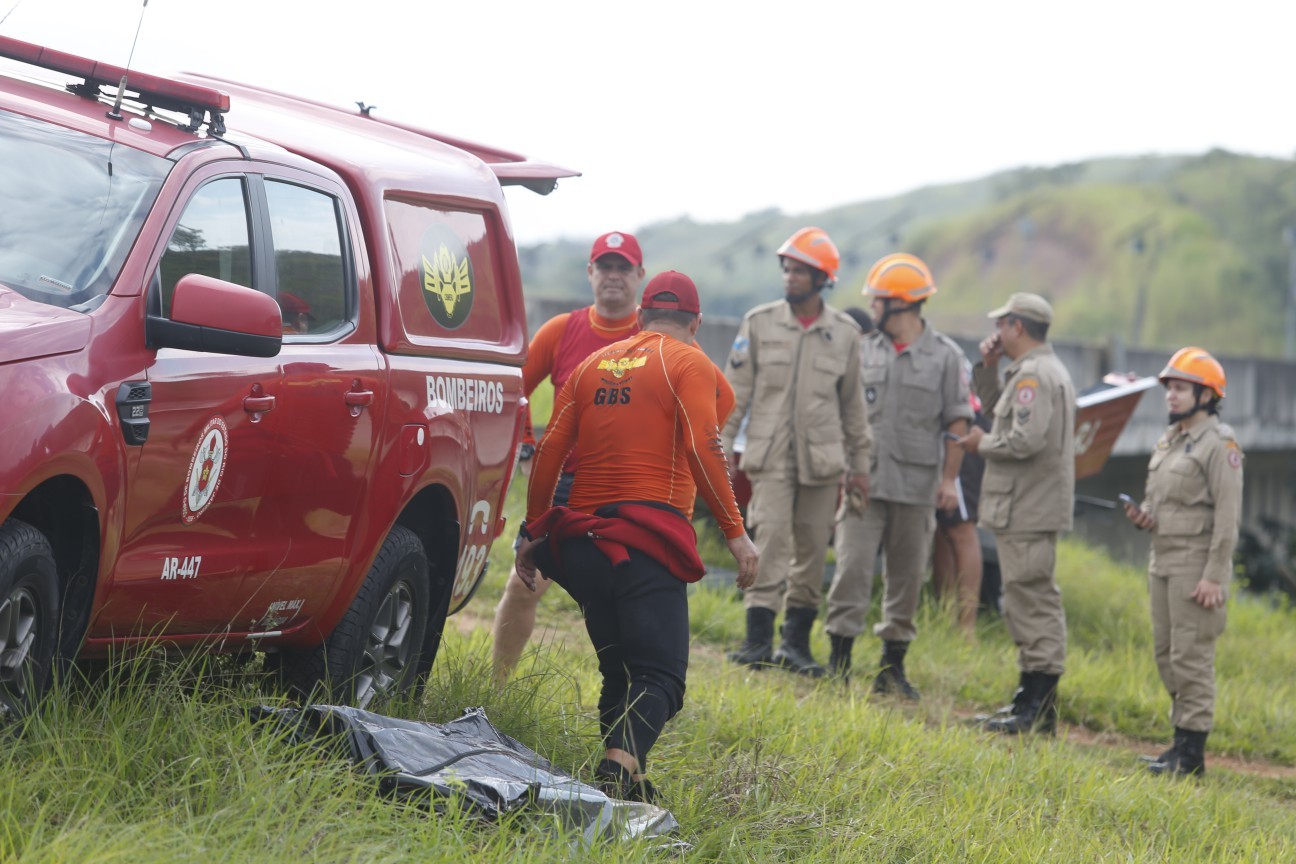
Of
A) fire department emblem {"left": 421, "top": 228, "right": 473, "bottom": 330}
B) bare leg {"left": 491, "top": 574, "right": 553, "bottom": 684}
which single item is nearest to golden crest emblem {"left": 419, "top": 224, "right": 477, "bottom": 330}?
fire department emblem {"left": 421, "top": 228, "right": 473, "bottom": 330}

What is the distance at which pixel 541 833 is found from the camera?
14.3 ft

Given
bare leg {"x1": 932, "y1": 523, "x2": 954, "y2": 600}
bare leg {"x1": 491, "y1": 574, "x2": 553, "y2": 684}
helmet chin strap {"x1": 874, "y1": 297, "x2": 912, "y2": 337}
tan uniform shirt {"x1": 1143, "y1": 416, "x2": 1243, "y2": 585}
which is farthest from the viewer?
bare leg {"x1": 932, "y1": 523, "x2": 954, "y2": 600}

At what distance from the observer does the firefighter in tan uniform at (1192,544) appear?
8461 mm

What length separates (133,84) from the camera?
15.5 ft

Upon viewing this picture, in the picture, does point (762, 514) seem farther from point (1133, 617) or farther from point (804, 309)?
point (1133, 617)

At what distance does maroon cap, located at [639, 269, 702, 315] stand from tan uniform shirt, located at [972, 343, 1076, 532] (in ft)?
12.3

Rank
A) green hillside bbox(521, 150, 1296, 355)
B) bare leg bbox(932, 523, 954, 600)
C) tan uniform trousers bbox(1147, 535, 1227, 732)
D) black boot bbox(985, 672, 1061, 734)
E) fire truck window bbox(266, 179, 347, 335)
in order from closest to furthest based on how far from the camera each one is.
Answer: fire truck window bbox(266, 179, 347, 335) → tan uniform trousers bbox(1147, 535, 1227, 732) → black boot bbox(985, 672, 1061, 734) → bare leg bbox(932, 523, 954, 600) → green hillside bbox(521, 150, 1296, 355)

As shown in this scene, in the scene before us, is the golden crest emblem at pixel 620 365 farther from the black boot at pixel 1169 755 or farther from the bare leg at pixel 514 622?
the black boot at pixel 1169 755

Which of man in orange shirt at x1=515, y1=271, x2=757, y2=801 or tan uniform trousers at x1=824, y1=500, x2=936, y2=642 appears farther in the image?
tan uniform trousers at x1=824, y1=500, x2=936, y2=642

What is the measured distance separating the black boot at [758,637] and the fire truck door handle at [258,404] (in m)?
4.68

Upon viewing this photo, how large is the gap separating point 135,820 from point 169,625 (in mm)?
823

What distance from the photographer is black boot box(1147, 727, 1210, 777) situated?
855cm

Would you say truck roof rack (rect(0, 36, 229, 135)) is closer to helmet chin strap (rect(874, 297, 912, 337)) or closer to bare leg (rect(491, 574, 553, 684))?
bare leg (rect(491, 574, 553, 684))

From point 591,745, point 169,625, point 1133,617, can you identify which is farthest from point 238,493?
point 1133,617
